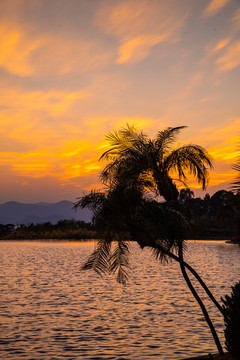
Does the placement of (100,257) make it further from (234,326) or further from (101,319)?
(101,319)

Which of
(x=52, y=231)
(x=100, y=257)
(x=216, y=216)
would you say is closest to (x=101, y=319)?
(x=100, y=257)

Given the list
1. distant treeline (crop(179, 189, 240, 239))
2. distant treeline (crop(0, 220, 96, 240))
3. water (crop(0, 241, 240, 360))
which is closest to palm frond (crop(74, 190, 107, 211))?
distant treeline (crop(179, 189, 240, 239))

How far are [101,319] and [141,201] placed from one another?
434 inches

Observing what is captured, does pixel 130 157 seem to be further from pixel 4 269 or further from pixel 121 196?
pixel 4 269

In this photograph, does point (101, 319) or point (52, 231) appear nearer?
point (101, 319)

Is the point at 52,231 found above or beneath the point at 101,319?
above

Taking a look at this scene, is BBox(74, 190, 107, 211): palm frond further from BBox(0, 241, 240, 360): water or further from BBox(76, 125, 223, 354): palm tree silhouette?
BBox(0, 241, 240, 360): water

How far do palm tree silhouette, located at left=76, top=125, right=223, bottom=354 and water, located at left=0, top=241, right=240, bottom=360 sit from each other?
3.88 metres

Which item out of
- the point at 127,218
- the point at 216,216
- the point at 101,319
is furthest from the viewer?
the point at 216,216

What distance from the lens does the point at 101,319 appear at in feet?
71.6

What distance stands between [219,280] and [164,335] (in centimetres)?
2158

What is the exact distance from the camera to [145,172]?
47.4 feet

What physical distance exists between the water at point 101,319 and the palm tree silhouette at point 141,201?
3.88m

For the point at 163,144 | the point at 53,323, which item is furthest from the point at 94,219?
the point at 53,323
